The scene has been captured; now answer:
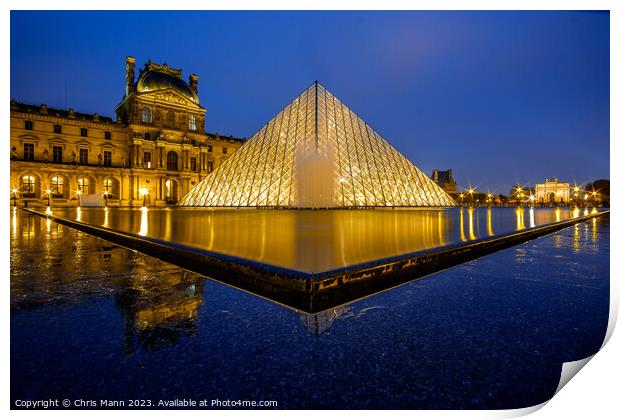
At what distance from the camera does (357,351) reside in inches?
61.4

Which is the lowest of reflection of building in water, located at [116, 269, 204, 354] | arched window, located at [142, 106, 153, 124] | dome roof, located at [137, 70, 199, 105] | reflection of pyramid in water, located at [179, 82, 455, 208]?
reflection of building in water, located at [116, 269, 204, 354]

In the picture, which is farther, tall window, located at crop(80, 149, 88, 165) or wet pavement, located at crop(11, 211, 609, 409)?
tall window, located at crop(80, 149, 88, 165)

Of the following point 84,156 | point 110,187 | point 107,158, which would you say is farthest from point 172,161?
point 84,156

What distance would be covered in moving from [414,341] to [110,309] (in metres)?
1.89

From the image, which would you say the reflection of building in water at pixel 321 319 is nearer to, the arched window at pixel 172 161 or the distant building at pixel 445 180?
the arched window at pixel 172 161

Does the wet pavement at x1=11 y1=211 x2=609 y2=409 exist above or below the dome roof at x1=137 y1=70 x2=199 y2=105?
below

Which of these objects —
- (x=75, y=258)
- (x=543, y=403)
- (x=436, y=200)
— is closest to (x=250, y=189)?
(x=436, y=200)

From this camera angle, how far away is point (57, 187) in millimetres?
34906

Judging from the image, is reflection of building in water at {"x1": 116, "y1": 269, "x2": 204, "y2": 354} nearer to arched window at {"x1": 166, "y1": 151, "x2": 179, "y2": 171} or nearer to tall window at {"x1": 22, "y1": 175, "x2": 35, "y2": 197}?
tall window at {"x1": 22, "y1": 175, "x2": 35, "y2": 197}

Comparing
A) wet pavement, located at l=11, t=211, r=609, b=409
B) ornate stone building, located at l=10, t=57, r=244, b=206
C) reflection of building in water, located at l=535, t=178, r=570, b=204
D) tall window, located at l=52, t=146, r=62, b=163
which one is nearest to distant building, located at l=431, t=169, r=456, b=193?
reflection of building in water, located at l=535, t=178, r=570, b=204

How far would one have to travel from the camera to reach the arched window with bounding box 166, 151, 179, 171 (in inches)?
1628

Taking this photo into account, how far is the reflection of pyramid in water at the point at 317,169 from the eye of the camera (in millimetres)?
17938

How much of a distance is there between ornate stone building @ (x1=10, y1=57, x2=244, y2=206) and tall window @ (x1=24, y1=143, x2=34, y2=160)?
0.26 feet

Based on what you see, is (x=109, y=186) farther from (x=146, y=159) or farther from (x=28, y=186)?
(x=28, y=186)
